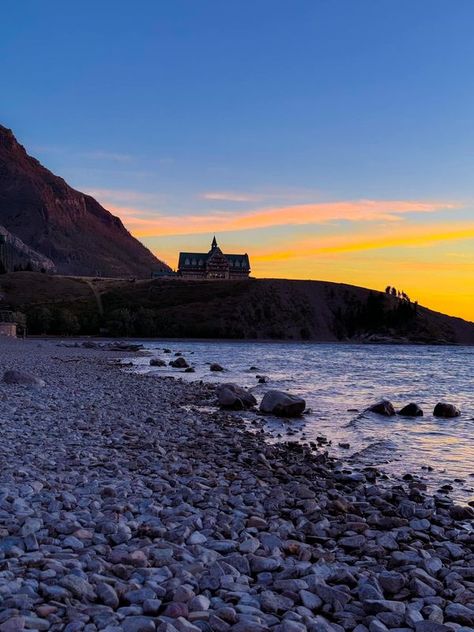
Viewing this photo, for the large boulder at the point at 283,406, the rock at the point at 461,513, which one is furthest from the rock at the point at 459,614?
the large boulder at the point at 283,406

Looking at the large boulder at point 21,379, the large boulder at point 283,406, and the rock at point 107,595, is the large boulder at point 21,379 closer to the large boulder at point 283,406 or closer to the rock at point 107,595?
the large boulder at point 283,406

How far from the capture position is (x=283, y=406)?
2389 centimetres

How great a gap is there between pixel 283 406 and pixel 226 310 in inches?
5606

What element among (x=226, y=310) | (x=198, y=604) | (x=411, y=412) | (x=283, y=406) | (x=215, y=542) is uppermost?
(x=226, y=310)

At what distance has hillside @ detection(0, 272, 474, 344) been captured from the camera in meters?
149

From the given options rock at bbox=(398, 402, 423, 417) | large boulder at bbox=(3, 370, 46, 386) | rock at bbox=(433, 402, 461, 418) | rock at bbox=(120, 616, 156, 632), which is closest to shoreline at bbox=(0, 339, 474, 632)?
rock at bbox=(120, 616, 156, 632)

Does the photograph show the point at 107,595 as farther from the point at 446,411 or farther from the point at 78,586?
the point at 446,411

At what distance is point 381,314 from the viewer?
181250 mm

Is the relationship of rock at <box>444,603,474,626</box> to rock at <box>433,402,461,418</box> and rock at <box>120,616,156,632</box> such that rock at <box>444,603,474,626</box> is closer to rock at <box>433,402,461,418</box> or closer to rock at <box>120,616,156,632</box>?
rock at <box>120,616,156,632</box>

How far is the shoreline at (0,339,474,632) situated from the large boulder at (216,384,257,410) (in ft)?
33.5

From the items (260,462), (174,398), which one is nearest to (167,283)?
(174,398)

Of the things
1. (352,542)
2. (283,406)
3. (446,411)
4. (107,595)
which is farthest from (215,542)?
(446,411)

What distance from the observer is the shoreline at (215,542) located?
235 inches

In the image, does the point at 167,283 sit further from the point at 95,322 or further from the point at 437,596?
the point at 437,596
